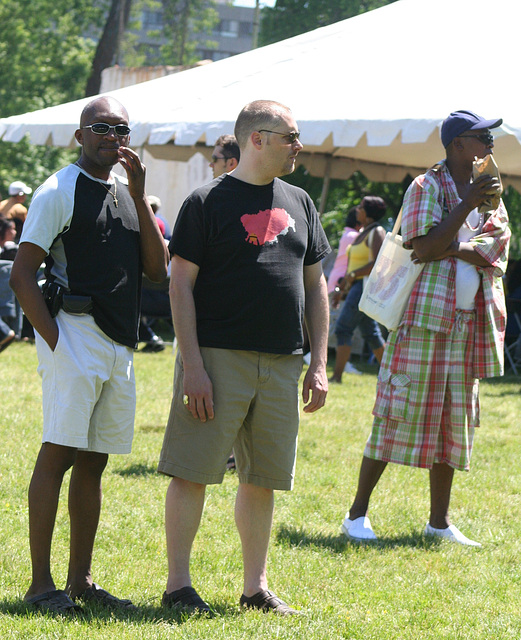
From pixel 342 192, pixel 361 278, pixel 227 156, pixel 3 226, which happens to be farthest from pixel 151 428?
pixel 342 192

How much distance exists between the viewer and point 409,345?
509 centimetres

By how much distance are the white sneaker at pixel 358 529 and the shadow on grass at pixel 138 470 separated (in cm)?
153

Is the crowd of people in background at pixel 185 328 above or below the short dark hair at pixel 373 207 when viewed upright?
below

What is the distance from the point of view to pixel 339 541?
5.04m

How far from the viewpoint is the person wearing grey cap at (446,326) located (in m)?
4.96

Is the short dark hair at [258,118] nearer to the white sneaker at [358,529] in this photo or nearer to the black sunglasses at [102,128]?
the black sunglasses at [102,128]

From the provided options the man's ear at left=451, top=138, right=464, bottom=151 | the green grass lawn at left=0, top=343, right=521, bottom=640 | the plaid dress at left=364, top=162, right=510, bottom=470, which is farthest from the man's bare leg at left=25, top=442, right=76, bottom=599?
the man's ear at left=451, top=138, right=464, bottom=151

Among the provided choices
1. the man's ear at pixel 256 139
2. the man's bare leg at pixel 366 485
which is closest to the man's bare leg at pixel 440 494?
the man's bare leg at pixel 366 485

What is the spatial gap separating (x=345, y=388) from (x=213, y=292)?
21.9ft

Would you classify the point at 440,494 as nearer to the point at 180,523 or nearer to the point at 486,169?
the point at 486,169

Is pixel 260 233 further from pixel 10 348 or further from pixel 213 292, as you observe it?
pixel 10 348

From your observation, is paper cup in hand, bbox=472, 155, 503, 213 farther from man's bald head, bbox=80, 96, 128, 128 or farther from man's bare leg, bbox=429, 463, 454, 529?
man's bald head, bbox=80, 96, 128, 128

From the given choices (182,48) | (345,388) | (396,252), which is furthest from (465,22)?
(182,48)

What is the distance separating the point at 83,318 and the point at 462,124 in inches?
92.4
